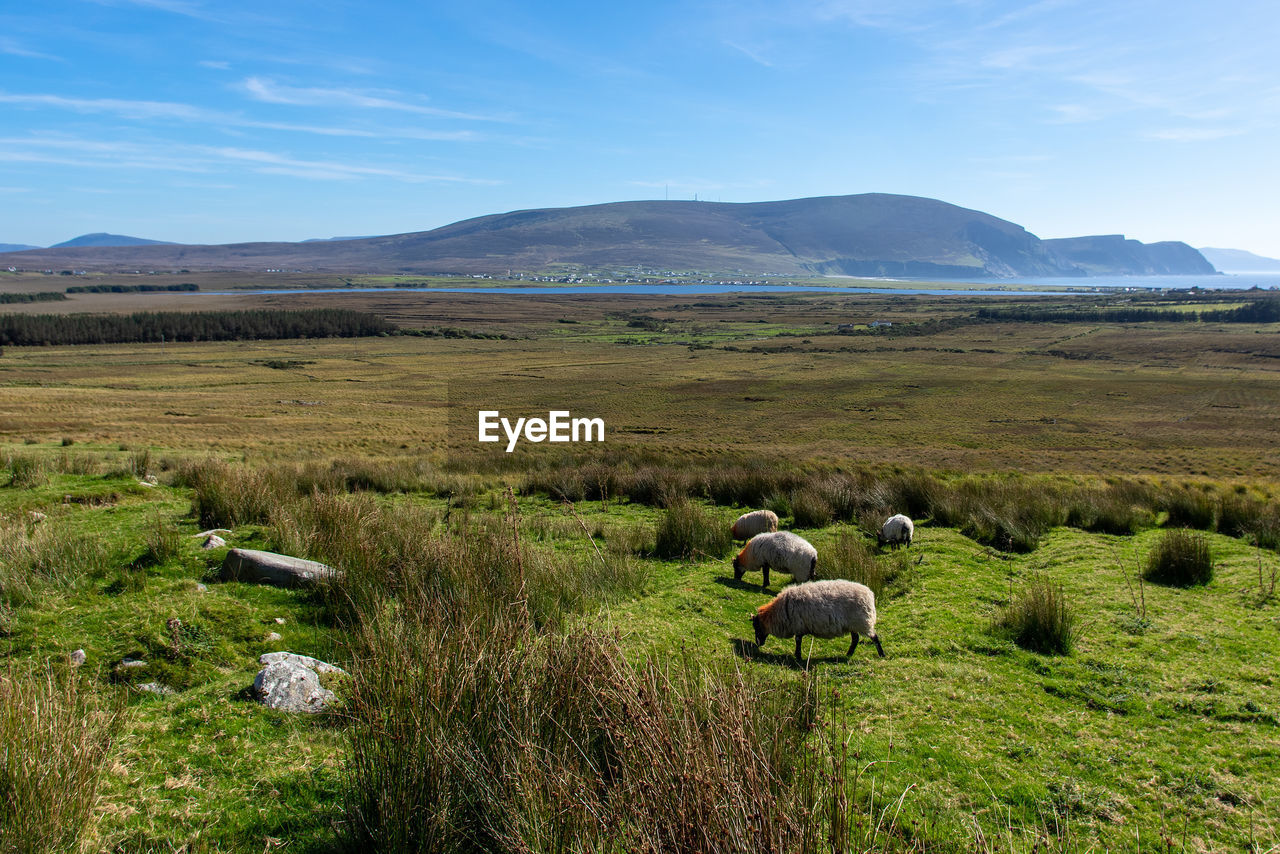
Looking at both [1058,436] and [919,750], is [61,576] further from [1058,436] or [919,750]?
[1058,436]

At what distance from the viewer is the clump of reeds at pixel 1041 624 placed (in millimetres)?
6173

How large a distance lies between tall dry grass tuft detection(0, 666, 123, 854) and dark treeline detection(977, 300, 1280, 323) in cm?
13096

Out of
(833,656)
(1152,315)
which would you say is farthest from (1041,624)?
(1152,315)

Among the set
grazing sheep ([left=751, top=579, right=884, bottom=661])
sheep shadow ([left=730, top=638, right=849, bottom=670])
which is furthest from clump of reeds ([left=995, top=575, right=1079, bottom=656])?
sheep shadow ([left=730, top=638, right=849, bottom=670])

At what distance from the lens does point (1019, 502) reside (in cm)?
1176

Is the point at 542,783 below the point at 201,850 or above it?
above

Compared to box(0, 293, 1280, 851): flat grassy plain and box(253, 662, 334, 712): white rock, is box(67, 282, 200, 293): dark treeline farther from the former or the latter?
box(253, 662, 334, 712): white rock

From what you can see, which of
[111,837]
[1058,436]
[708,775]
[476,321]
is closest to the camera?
[708,775]

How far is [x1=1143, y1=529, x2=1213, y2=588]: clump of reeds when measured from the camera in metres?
7.99

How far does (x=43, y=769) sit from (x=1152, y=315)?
13997cm

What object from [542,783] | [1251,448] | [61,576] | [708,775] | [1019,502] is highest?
[708,775]

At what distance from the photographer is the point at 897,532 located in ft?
32.8

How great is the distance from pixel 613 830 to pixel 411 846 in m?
1.04

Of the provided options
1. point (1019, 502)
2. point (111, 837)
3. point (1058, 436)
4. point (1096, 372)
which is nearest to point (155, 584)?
point (111, 837)
